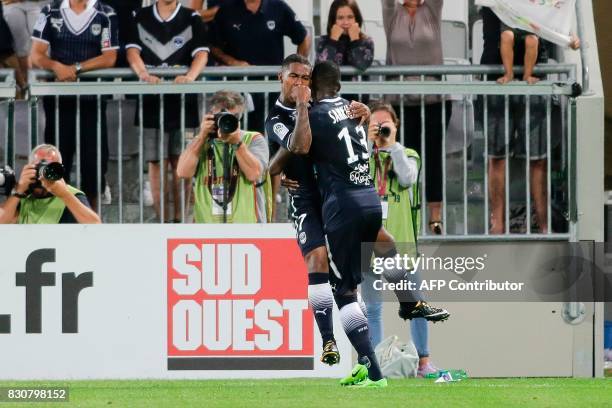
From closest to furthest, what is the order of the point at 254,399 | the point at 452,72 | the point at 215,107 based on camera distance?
the point at 254,399 < the point at 215,107 < the point at 452,72

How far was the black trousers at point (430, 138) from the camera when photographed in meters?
12.8

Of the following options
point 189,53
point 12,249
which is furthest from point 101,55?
point 12,249

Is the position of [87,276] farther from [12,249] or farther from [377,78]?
[377,78]

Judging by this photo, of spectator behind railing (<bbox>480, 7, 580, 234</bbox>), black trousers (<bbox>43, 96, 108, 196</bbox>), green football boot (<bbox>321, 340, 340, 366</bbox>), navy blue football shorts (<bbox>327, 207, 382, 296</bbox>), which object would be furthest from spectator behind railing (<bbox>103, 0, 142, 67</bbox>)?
green football boot (<bbox>321, 340, 340, 366</bbox>)

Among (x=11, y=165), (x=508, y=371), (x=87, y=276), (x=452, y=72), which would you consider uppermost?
(x=452, y=72)

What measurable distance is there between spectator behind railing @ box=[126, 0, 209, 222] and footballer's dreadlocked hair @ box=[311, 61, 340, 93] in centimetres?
220

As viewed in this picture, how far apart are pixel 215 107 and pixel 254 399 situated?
309 cm

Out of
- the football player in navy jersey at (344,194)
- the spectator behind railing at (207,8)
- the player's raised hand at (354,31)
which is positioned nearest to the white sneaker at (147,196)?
Result: the spectator behind railing at (207,8)

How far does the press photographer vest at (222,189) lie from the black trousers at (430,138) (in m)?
1.37

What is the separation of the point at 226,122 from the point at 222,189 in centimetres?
69

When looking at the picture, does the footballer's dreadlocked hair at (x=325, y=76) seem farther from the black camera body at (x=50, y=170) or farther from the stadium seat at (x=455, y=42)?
the stadium seat at (x=455, y=42)

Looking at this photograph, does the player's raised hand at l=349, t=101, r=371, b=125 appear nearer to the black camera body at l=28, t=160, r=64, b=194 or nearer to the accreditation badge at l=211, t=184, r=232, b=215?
the accreditation badge at l=211, t=184, r=232, b=215

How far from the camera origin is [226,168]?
40.5 ft

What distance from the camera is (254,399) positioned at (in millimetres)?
9859
